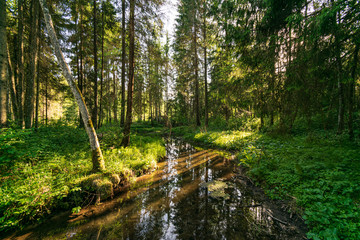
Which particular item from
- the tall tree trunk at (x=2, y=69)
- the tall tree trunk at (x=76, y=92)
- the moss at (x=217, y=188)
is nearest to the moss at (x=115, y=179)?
the tall tree trunk at (x=76, y=92)

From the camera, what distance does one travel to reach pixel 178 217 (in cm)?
365

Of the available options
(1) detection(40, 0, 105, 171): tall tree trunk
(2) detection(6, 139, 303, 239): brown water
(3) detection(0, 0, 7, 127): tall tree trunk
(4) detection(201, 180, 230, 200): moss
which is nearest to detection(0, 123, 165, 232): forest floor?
(2) detection(6, 139, 303, 239): brown water

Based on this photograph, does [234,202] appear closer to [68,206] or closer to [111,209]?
[111,209]

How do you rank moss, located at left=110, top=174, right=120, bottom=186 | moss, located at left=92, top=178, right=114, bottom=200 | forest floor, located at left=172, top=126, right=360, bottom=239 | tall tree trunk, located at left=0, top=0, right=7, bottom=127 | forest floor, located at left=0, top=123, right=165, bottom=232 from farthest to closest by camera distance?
moss, located at left=110, top=174, right=120, bottom=186 → tall tree trunk, located at left=0, top=0, right=7, bottom=127 → moss, located at left=92, top=178, right=114, bottom=200 → forest floor, located at left=0, top=123, right=165, bottom=232 → forest floor, located at left=172, top=126, right=360, bottom=239

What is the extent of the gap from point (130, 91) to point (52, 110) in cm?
2547

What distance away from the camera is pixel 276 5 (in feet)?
13.7

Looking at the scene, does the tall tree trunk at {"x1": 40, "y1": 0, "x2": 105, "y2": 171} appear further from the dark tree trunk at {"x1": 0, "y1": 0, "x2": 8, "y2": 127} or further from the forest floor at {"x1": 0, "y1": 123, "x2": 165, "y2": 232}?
the dark tree trunk at {"x1": 0, "y1": 0, "x2": 8, "y2": 127}

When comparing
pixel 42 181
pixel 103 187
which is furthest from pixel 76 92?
pixel 103 187

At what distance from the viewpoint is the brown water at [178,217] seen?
3.04m

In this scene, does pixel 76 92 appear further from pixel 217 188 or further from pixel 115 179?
pixel 217 188

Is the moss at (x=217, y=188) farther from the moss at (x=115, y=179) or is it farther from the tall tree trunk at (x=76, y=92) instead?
the tall tree trunk at (x=76, y=92)

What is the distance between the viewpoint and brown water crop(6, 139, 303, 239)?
304 centimetres

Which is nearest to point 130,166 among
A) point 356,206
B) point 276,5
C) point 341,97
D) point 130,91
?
point 130,91

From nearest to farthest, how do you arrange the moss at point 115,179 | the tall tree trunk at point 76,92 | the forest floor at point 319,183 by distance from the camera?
the forest floor at point 319,183 < the tall tree trunk at point 76,92 < the moss at point 115,179
